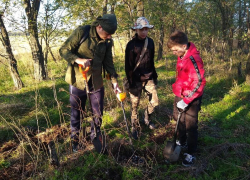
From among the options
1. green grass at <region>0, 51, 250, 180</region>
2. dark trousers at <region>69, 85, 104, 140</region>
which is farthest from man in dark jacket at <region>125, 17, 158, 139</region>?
dark trousers at <region>69, 85, 104, 140</region>

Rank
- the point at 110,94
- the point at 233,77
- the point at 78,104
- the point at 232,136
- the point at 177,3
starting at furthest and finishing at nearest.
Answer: the point at 177,3 → the point at 233,77 → the point at 110,94 → the point at 232,136 → the point at 78,104

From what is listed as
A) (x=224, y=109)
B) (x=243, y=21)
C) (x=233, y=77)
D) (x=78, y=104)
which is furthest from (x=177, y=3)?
(x=78, y=104)

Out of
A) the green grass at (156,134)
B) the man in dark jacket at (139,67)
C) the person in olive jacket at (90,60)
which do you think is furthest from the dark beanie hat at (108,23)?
the green grass at (156,134)

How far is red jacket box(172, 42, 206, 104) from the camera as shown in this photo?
2.43 m

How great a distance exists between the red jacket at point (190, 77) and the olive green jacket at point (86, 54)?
1125 mm

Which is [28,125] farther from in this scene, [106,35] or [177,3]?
[177,3]

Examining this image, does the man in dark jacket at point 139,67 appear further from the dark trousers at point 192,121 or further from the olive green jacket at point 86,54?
the dark trousers at point 192,121

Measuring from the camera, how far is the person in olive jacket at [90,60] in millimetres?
2514

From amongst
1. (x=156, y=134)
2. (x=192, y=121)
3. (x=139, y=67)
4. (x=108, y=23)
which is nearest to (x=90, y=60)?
(x=108, y=23)

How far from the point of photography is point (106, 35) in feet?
8.59

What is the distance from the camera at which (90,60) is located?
256 cm

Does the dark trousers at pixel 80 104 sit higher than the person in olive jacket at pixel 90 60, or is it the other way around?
the person in olive jacket at pixel 90 60

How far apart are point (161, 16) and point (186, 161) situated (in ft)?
28.1

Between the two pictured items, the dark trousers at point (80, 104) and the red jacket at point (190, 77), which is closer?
the red jacket at point (190, 77)
